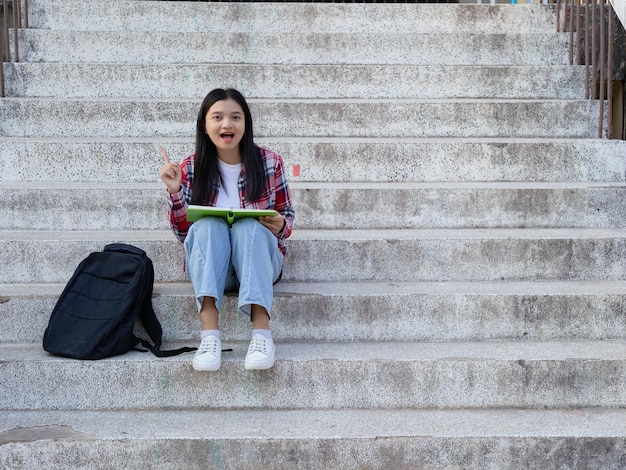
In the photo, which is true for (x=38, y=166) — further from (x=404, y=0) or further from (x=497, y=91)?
(x=404, y=0)

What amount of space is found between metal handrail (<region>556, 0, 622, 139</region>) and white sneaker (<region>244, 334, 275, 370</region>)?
2.66 m

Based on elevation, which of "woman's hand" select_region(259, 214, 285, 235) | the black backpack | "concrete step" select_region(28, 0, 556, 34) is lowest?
the black backpack

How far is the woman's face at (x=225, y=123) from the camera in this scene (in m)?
3.10

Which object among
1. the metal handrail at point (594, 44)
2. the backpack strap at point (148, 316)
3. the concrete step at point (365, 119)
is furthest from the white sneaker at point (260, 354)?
the metal handrail at point (594, 44)

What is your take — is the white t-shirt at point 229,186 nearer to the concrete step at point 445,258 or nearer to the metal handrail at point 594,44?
the concrete step at point 445,258

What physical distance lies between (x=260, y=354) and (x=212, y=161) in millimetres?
893

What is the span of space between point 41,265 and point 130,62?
1.99 metres

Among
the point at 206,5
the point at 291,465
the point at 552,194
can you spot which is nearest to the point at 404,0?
the point at 206,5

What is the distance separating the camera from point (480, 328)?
3.26 metres

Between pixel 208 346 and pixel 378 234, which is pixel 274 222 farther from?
pixel 378 234

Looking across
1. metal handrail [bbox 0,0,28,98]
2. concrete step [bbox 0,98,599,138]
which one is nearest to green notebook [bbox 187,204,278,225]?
concrete step [bbox 0,98,599,138]

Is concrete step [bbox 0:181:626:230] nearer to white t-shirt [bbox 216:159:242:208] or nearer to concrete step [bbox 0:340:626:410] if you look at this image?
white t-shirt [bbox 216:159:242:208]

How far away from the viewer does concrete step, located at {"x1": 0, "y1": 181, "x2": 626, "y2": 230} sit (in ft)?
12.5

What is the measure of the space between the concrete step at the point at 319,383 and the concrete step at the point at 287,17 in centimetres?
306
